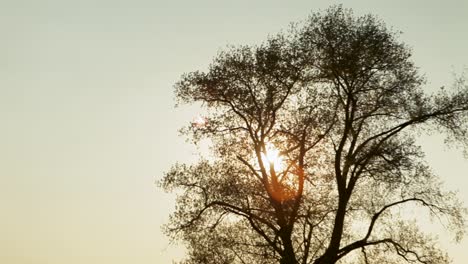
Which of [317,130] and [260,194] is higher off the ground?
[317,130]

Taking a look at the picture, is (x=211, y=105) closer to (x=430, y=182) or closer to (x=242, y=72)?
(x=242, y=72)

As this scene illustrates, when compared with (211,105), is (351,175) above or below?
below

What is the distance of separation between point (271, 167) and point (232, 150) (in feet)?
10.4

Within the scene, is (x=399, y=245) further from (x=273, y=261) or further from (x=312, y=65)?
(x=312, y=65)

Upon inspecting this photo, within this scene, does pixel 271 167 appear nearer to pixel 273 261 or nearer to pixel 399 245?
pixel 273 261

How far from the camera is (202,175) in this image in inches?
1556

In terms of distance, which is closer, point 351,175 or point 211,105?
point 351,175

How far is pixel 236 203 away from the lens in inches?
1508

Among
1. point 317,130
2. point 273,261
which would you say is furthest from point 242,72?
point 273,261

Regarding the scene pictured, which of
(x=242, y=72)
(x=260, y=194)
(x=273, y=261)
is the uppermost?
(x=242, y=72)

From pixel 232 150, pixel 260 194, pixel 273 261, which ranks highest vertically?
pixel 232 150

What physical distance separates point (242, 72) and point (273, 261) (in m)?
11.9

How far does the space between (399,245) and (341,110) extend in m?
8.91

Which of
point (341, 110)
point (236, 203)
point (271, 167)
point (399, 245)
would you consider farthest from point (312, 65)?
point (399, 245)
